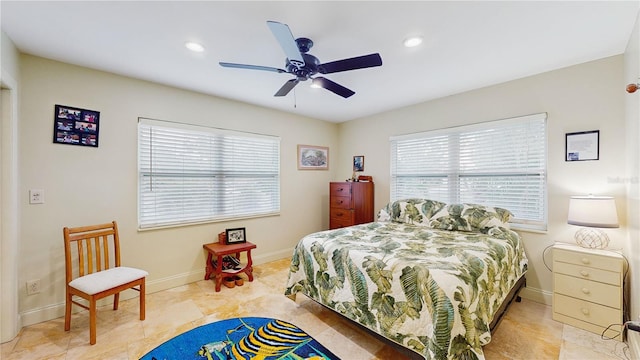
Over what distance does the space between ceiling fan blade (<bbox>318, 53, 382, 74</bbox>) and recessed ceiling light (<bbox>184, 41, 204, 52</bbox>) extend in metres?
1.07

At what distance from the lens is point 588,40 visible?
2.10 m

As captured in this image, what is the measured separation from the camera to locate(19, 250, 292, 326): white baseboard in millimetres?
2303

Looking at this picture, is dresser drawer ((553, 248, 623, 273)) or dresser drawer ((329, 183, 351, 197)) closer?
dresser drawer ((553, 248, 623, 273))

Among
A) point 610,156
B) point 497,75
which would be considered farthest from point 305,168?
point 610,156

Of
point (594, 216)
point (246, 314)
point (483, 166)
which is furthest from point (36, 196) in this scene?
point (594, 216)

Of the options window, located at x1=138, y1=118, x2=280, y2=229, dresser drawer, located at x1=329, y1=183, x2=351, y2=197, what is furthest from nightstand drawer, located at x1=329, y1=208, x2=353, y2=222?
window, located at x1=138, y1=118, x2=280, y2=229

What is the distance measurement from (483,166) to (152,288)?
13.9ft

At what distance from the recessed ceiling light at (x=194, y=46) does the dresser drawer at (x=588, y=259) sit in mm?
3695

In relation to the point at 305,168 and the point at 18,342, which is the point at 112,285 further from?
the point at 305,168

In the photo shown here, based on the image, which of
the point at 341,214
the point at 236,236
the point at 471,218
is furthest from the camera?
the point at 341,214

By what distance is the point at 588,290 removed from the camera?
2199 millimetres

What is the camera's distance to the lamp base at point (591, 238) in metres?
2.37

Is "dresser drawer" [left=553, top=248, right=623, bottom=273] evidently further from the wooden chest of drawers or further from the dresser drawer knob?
the wooden chest of drawers

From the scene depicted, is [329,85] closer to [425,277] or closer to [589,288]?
[425,277]
